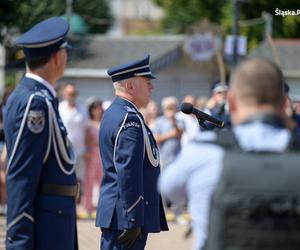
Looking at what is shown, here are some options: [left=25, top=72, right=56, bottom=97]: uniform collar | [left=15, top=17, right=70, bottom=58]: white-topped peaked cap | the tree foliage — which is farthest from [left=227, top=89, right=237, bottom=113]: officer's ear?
the tree foliage

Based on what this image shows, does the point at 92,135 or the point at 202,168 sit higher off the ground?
the point at 202,168

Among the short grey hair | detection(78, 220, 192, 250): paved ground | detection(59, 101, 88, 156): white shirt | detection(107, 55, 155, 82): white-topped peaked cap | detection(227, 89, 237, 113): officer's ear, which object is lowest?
detection(78, 220, 192, 250): paved ground

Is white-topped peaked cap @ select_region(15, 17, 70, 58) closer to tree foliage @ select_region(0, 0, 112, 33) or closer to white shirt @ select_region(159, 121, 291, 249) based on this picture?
white shirt @ select_region(159, 121, 291, 249)

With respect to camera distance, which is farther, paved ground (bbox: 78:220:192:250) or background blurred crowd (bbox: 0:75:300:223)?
background blurred crowd (bbox: 0:75:300:223)

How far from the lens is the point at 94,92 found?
134 feet

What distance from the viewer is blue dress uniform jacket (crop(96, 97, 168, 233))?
642cm

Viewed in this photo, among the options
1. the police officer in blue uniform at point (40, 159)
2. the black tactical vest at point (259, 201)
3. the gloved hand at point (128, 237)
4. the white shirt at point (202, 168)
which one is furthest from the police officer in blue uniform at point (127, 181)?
the black tactical vest at point (259, 201)

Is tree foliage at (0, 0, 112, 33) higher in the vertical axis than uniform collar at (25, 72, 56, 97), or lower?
lower

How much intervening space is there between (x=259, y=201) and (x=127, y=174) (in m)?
2.76

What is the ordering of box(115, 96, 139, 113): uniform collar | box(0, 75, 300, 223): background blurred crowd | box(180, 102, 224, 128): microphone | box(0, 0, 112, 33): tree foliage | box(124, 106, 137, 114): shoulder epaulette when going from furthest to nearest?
box(0, 0, 112, 33): tree foliage
box(0, 75, 300, 223): background blurred crowd
box(115, 96, 139, 113): uniform collar
box(124, 106, 137, 114): shoulder epaulette
box(180, 102, 224, 128): microphone

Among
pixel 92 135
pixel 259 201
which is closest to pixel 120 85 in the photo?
pixel 259 201

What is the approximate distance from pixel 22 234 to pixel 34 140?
472 mm

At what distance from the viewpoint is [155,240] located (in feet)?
38.4

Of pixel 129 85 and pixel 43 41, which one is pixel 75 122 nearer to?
pixel 129 85
